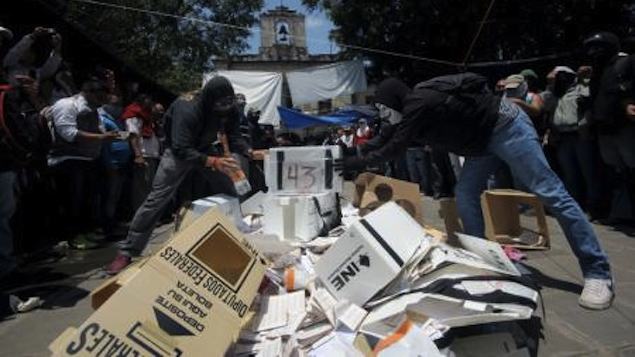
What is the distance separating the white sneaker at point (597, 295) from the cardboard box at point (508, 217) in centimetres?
146

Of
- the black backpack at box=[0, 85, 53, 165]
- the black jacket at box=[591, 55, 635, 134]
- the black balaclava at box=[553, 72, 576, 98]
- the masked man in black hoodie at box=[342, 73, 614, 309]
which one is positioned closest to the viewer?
A: the masked man in black hoodie at box=[342, 73, 614, 309]

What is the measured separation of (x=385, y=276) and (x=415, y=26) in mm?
14396

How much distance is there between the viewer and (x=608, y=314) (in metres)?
3.25

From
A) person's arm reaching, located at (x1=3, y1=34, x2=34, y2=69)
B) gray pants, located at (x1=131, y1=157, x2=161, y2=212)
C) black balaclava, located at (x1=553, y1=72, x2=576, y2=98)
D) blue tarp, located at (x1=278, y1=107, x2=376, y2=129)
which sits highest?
person's arm reaching, located at (x1=3, y1=34, x2=34, y2=69)

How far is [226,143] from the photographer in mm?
5766

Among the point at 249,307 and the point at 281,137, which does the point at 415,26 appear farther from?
the point at 249,307

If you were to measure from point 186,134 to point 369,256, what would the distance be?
7.58 feet

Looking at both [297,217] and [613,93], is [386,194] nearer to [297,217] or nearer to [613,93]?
[297,217]

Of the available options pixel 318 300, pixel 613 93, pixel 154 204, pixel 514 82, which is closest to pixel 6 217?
pixel 154 204

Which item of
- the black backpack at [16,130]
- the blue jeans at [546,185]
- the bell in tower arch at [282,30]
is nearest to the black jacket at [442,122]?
the blue jeans at [546,185]

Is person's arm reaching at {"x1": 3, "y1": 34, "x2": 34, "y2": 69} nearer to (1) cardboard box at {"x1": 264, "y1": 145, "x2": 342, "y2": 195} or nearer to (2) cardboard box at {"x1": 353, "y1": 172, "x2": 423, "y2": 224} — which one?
(1) cardboard box at {"x1": 264, "y1": 145, "x2": 342, "y2": 195}

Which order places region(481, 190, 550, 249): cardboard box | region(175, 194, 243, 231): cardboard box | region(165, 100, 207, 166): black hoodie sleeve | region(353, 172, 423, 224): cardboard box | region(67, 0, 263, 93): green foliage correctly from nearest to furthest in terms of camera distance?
region(175, 194, 243, 231): cardboard box → region(165, 100, 207, 166): black hoodie sleeve → region(353, 172, 423, 224): cardboard box → region(481, 190, 550, 249): cardboard box → region(67, 0, 263, 93): green foliage

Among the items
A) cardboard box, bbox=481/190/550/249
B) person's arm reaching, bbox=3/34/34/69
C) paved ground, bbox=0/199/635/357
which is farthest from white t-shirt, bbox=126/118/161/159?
cardboard box, bbox=481/190/550/249

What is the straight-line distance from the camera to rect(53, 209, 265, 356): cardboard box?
87.3 inches
